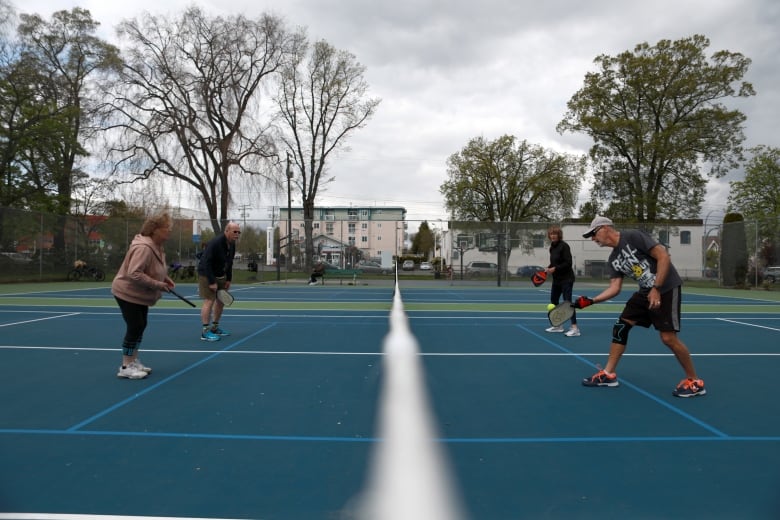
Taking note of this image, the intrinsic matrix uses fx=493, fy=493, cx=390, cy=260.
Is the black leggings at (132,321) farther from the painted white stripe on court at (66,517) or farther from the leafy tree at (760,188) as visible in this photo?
the leafy tree at (760,188)

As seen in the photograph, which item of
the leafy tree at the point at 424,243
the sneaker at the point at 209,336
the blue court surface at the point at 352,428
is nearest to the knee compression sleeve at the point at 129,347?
the blue court surface at the point at 352,428

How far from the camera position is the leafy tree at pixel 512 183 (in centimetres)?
4175

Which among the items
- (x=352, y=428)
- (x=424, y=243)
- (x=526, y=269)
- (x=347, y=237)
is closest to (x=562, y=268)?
(x=352, y=428)

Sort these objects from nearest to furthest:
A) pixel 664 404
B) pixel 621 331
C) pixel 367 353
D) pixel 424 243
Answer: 1. pixel 664 404
2. pixel 621 331
3. pixel 367 353
4. pixel 424 243

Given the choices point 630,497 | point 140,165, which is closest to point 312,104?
point 140,165

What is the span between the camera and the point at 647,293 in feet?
16.0

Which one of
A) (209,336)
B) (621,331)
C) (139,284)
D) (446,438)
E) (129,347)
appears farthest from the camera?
(209,336)

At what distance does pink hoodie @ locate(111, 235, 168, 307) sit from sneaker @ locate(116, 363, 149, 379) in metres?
0.73

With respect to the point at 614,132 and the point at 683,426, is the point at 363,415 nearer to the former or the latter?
the point at 683,426

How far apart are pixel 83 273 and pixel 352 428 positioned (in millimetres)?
24362

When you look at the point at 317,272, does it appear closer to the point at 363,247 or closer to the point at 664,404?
the point at 363,247

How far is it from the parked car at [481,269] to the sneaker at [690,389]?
1956 centimetres

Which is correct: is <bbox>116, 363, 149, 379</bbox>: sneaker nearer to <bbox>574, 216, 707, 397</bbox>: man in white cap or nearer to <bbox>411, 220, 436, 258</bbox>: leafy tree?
<bbox>574, 216, 707, 397</bbox>: man in white cap

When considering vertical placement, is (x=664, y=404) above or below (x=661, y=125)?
below
